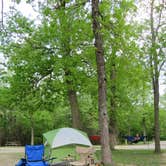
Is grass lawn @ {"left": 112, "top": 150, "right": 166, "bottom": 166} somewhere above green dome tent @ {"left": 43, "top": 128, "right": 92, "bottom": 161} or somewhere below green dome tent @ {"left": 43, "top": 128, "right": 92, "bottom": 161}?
below

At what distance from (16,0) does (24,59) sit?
28.6 feet

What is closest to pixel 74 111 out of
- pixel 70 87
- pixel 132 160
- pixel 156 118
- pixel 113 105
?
pixel 70 87

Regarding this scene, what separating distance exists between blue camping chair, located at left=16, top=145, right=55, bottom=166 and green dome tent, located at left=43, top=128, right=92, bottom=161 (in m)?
0.68

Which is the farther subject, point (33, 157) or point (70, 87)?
point (70, 87)

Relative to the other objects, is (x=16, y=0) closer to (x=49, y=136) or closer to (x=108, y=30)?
(x=108, y=30)

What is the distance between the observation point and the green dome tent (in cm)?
1276

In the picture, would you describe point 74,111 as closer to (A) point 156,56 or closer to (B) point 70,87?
(B) point 70,87

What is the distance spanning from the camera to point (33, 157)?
11836 mm

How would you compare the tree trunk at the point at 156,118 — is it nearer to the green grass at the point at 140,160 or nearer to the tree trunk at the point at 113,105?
the tree trunk at the point at 113,105

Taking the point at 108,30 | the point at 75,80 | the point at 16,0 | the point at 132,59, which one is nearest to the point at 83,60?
the point at 75,80

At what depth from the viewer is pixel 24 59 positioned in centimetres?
1850

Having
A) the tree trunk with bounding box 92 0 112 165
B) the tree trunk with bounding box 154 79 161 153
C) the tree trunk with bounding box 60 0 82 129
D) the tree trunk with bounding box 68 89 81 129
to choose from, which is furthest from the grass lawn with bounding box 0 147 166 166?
the tree trunk with bounding box 60 0 82 129

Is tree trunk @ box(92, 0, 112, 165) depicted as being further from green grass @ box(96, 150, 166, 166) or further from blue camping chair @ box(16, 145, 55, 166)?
blue camping chair @ box(16, 145, 55, 166)

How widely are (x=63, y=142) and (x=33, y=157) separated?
1.39 metres
